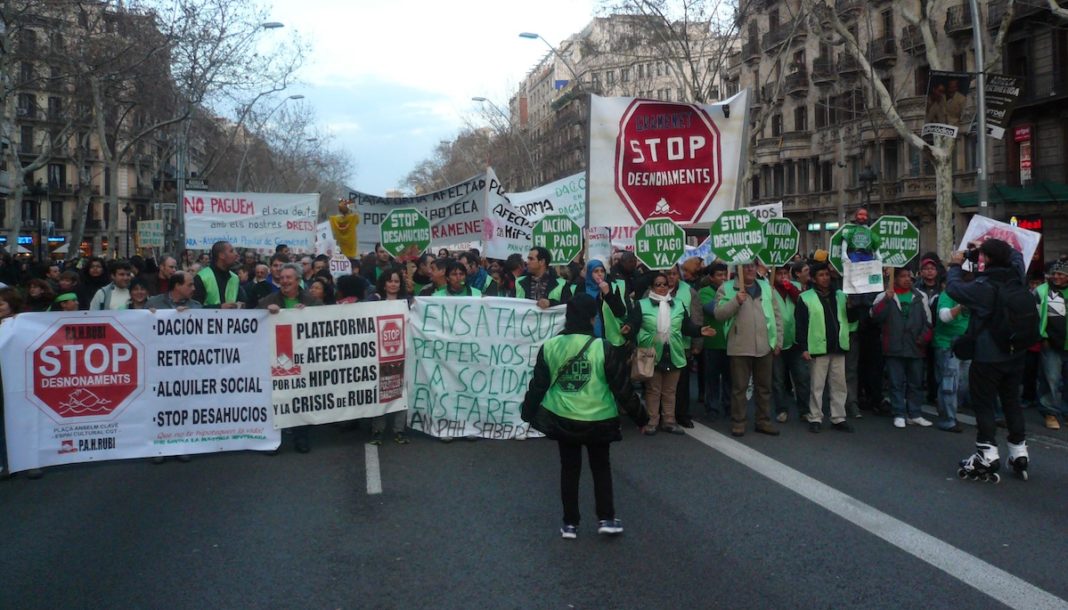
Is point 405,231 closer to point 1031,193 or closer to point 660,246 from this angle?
point 660,246

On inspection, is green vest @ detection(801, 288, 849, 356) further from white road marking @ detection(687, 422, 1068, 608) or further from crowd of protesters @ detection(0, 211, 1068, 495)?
white road marking @ detection(687, 422, 1068, 608)

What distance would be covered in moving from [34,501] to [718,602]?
17.0 ft

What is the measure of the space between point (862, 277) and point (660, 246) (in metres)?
2.03

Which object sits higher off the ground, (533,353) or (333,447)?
(533,353)

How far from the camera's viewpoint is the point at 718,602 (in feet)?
15.9

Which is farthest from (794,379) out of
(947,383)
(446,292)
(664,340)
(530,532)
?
(530,532)

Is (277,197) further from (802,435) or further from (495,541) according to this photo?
(495,541)

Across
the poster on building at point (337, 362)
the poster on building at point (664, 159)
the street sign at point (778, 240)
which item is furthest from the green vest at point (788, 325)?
the poster on building at point (337, 362)

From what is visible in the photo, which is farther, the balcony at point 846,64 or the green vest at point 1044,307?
the balcony at point 846,64

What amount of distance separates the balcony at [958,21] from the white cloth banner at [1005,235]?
32.3m

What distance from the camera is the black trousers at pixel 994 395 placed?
284 inches

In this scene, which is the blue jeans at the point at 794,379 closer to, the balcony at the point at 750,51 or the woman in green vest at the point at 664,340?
the woman in green vest at the point at 664,340

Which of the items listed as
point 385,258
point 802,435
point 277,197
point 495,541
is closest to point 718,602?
point 495,541

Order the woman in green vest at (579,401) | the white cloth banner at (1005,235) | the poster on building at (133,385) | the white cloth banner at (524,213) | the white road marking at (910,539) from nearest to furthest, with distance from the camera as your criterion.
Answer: the white road marking at (910,539) < the woman in green vest at (579,401) < the poster on building at (133,385) < the white cloth banner at (1005,235) < the white cloth banner at (524,213)
